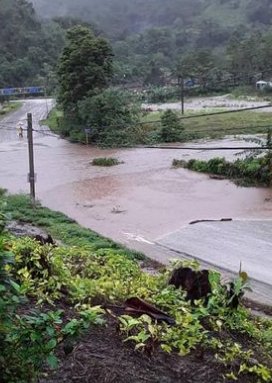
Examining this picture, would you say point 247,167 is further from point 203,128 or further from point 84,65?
point 203,128

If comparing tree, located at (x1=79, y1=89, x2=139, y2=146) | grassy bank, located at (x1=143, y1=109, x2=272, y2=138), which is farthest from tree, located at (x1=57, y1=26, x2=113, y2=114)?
grassy bank, located at (x1=143, y1=109, x2=272, y2=138)

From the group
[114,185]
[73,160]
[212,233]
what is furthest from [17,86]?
[212,233]

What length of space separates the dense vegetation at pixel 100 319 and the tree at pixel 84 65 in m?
30.0

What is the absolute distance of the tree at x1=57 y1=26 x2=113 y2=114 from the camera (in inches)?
1375

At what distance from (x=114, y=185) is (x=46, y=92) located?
54.7 metres

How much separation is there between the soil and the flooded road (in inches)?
301

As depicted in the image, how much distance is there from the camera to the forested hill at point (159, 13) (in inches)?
4936

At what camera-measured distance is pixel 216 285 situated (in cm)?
524

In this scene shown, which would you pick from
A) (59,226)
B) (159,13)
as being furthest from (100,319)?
(159,13)

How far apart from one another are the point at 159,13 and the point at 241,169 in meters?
133

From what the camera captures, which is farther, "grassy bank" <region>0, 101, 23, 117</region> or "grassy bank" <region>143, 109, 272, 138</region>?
"grassy bank" <region>0, 101, 23, 117</region>

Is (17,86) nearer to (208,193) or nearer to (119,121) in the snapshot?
(119,121)

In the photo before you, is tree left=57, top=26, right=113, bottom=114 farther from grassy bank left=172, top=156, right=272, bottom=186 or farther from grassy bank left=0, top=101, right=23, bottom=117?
grassy bank left=0, top=101, right=23, bottom=117

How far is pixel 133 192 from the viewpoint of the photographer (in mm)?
20734
